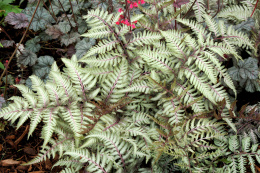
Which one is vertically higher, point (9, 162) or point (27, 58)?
point (27, 58)

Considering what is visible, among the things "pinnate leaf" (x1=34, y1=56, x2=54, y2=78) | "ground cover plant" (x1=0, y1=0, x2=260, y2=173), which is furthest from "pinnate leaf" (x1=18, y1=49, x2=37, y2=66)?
"ground cover plant" (x1=0, y1=0, x2=260, y2=173)

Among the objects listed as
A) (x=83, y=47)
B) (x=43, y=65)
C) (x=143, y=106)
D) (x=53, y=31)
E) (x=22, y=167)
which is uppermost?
(x=53, y=31)

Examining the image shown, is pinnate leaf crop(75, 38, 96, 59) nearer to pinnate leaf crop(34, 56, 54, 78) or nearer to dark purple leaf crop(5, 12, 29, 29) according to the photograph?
pinnate leaf crop(34, 56, 54, 78)

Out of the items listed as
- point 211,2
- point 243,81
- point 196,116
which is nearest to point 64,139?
point 196,116

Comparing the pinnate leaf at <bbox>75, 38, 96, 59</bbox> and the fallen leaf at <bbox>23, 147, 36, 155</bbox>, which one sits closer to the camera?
the fallen leaf at <bbox>23, 147, 36, 155</bbox>

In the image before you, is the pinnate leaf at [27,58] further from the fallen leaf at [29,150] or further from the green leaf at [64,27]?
the fallen leaf at [29,150]

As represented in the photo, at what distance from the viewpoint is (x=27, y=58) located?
104 inches

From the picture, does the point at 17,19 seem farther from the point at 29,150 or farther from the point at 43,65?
the point at 29,150

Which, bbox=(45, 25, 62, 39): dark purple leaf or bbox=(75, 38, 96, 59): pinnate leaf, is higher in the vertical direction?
bbox=(45, 25, 62, 39): dark purple leaf

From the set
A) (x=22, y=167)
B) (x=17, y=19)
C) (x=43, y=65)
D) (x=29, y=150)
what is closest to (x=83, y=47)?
(x=43, y=65)

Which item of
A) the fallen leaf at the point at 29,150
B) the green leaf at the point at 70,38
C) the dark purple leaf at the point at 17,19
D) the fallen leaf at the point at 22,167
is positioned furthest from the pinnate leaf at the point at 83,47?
the fallen leaf at the point at 22,167

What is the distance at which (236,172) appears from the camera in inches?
75.6

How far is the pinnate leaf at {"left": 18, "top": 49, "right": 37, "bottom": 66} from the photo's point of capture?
263 centimetres

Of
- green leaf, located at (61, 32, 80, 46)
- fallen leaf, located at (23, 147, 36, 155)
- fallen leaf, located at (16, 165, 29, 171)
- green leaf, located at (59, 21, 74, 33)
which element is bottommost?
fallen leaf, located at (16, 165, 29, 171)
